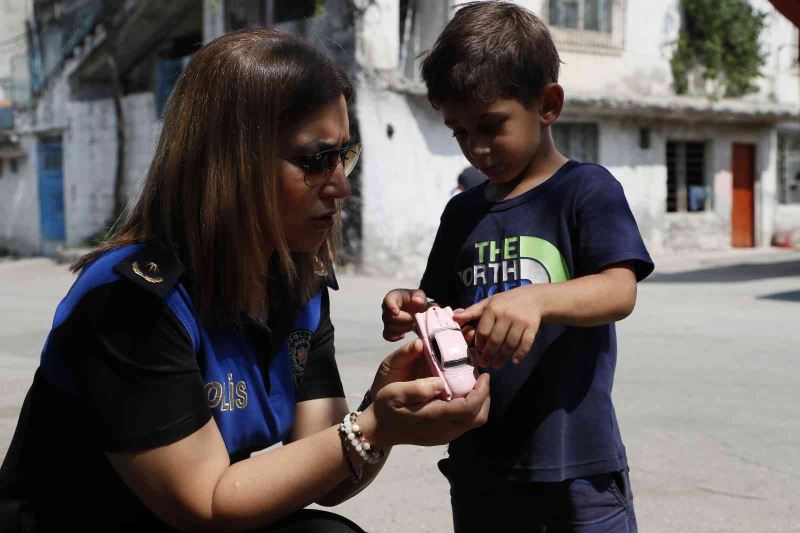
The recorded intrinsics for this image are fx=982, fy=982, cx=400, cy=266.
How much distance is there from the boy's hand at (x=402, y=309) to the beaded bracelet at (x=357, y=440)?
1.36ft

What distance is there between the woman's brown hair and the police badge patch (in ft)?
0.76

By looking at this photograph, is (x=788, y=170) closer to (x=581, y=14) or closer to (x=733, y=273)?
(x=581, y=14)

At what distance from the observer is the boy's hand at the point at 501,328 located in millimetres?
1723

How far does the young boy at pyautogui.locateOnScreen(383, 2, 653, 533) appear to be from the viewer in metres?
2.06

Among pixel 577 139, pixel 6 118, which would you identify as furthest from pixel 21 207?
pixel 577 139

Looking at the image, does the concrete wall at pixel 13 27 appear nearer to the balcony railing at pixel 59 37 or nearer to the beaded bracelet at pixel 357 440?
the balcony railing at pixel 59 37

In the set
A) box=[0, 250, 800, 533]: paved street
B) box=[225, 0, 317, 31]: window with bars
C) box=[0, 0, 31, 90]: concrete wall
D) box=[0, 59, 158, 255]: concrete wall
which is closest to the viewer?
box=[0, 250, 800, 533]: paved street

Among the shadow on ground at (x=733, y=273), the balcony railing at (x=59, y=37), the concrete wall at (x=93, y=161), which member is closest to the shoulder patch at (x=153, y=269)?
the shadow on ground at (x=733, y=273)

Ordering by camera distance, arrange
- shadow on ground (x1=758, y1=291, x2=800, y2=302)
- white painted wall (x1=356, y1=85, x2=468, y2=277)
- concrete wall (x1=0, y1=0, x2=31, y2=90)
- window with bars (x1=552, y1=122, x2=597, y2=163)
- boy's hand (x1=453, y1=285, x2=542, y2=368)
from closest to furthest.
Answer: boy's hand (x1=453, y1=285, x2=542, y2=368) < shadow on ground (x1=758, y1=291, x2=800, y2=302) < white painted wall (x1=356, y1=85, x2=468, y2=277) < window with bars (x1=552, y1=122, x2=597, y2=163) < concrete wall (x1=0, y1=0, x2=31, y2=90)

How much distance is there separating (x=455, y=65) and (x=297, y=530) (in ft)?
3.43

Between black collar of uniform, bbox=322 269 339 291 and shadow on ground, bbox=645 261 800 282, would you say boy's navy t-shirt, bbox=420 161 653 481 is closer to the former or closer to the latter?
black collar of uniform, bbox=322 269 339 291

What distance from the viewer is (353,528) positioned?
1.99 m

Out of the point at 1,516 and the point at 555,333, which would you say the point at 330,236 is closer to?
the point at 555,333

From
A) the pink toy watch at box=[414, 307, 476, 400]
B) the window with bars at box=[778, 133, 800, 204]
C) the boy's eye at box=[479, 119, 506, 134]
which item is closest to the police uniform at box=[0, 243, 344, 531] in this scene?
the pink toy watch at box=[414, 307, 476, 400]
